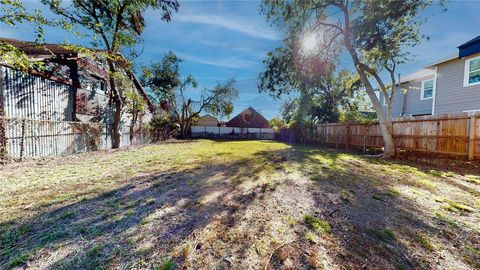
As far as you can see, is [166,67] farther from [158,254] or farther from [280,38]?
[158,254]

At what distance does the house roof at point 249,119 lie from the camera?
104ft

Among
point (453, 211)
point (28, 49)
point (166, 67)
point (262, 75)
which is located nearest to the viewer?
point (453, 211)

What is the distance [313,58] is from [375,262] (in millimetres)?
11579

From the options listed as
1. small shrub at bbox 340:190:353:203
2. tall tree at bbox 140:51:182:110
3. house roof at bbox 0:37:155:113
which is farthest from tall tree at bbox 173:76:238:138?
small shrub at bbox 340:190:353:203

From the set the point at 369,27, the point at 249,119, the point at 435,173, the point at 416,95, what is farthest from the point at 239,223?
the point at 249,119

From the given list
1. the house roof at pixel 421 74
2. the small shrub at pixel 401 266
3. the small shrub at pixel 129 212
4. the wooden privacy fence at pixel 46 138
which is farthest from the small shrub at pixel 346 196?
the house roof at pixel 421 74

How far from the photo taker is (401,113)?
14.6 m

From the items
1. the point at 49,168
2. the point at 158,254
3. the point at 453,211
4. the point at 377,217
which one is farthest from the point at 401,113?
the point at 49,168

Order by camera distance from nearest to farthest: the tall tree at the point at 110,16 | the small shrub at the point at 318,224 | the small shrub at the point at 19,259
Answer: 1. the small shrub at the point at 19,259
2. the small shrub at the point at 318,224
3. the tall tree at the point at 110,16

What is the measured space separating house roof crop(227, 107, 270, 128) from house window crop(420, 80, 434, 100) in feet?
68.2

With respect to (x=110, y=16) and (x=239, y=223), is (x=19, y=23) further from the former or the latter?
(x=239, y=223)

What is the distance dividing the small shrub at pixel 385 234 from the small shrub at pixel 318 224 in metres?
0.53

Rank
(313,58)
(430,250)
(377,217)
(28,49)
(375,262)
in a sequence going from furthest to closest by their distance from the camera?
(313,58)
(28,49)
(377,217)
(430,250)
(375,262)

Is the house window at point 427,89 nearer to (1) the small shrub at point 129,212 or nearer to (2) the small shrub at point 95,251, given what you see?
(1) the small shrub at point 129,212
